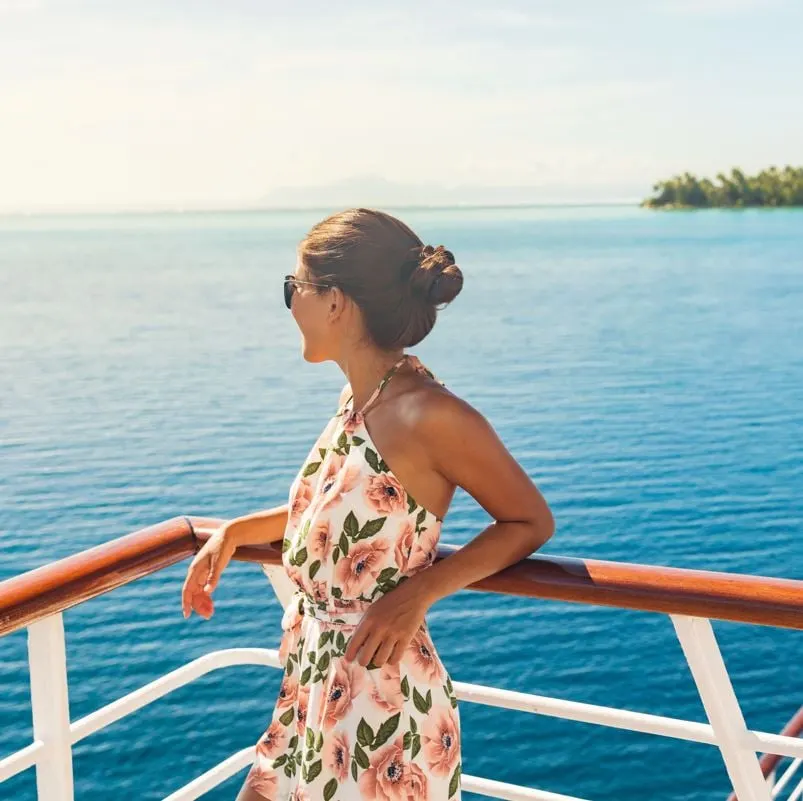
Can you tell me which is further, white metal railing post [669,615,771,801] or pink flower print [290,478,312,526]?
pink flower print [290,478,312,526]

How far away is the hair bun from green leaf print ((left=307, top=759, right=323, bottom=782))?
0.65 m

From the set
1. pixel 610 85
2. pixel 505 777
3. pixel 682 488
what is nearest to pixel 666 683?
pixel 505 777

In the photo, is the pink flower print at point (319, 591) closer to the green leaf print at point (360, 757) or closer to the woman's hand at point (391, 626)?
the woman's hand at point (391, 626)

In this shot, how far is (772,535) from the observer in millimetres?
14508

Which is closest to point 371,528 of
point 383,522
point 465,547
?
point 383,522

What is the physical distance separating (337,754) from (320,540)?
29cm

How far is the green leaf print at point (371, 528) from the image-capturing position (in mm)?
1603

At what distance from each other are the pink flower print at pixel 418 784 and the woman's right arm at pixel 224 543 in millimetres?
403

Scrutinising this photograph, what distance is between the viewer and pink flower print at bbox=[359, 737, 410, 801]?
5.25ft

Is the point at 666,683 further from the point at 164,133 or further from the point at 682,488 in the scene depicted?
the point at 164,133

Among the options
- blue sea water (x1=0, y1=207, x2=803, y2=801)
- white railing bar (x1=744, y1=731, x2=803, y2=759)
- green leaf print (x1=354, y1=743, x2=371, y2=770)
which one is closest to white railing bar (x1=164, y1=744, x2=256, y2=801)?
green leaf print (x1=354, y1=743, x2=371, y2=770)

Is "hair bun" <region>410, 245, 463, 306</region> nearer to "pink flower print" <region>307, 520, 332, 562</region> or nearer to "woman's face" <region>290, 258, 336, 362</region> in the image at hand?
"woman's face" <region>290, 258, 336, 362</region>

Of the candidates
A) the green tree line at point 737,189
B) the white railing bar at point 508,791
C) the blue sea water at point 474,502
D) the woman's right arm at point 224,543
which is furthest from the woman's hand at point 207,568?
the green tree line at point 737,189

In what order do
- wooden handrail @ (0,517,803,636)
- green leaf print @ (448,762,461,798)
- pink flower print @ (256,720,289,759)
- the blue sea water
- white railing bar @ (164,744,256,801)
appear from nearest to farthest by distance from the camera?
wooden handrail @ (0,517,803,636) → green leaf print @ (448,762,461,798) → pink flower print @ (256,720,289,759) → white railing bar @ (164,744,256,801) → the blue sea water
